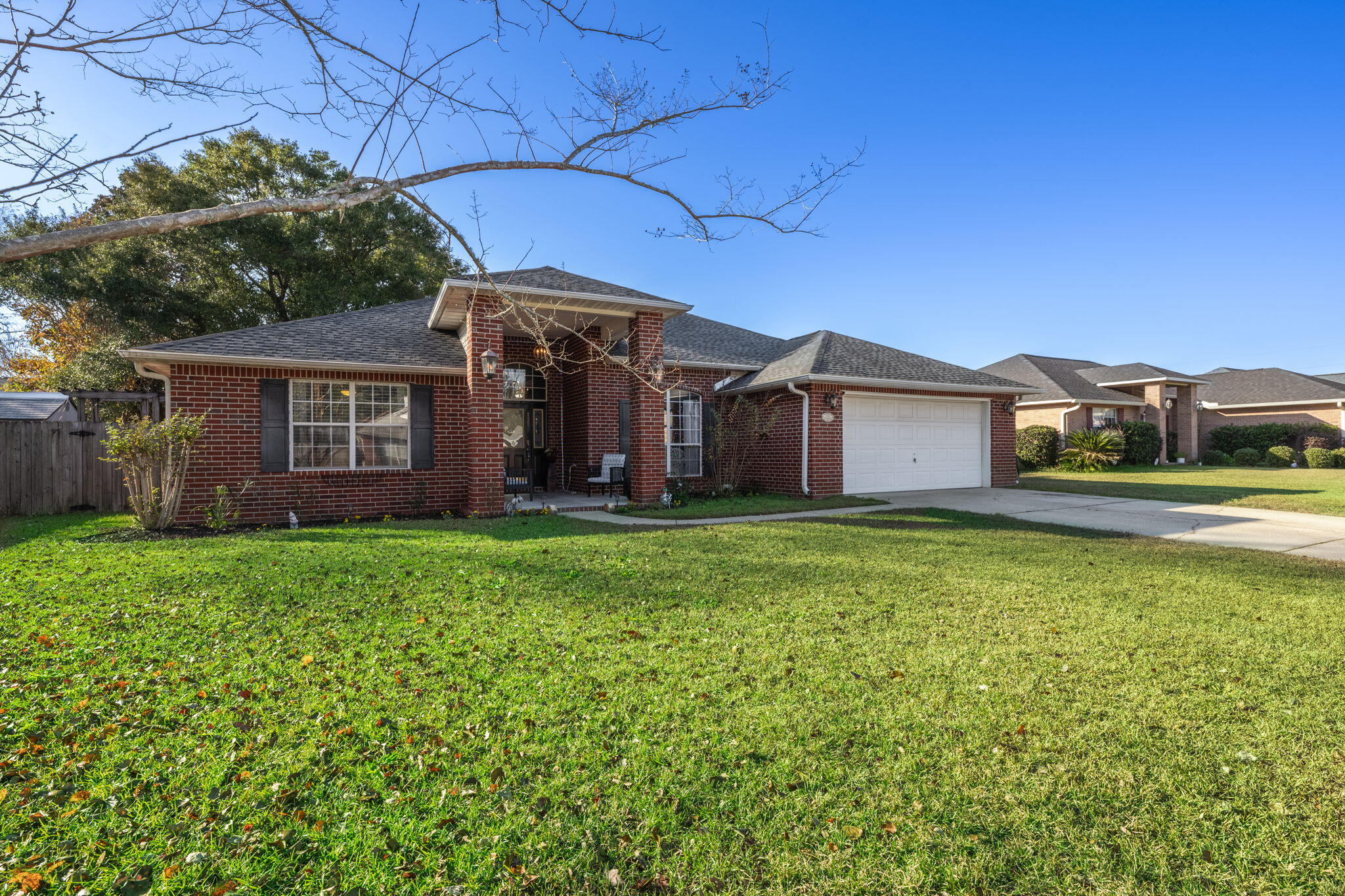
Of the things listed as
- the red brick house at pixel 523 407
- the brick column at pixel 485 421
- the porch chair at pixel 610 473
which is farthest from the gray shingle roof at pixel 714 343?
the brick column at pixel 485 421

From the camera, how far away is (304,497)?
10.1 m

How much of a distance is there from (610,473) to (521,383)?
3082mm

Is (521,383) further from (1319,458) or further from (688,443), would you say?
(1319,458)

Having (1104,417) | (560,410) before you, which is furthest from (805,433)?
(1104,417)

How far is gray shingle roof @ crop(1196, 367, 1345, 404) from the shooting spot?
2531 centimetres

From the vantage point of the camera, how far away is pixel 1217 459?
2536cm

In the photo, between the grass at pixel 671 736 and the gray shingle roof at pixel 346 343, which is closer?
the grass at pixel 671 736

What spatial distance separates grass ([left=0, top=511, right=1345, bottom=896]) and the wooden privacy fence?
802 centimetres

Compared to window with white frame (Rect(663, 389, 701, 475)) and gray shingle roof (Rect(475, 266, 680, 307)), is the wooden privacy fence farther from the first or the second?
window with white frame (Rect(663, 389, 701, 475))

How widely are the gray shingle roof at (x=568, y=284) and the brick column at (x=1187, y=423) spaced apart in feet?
87.4

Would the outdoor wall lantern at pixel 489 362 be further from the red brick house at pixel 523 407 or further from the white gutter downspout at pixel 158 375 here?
the white gutter downspout at pixel 158 375

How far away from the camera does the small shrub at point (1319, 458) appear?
2253 cm

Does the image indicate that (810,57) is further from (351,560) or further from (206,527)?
(206,527)

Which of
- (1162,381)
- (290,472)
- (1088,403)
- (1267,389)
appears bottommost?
(290,472)
